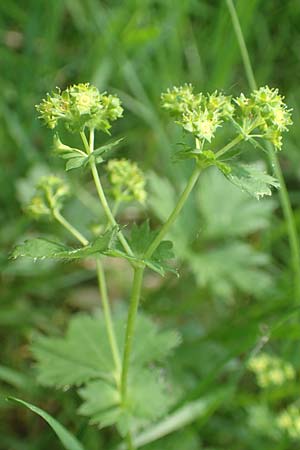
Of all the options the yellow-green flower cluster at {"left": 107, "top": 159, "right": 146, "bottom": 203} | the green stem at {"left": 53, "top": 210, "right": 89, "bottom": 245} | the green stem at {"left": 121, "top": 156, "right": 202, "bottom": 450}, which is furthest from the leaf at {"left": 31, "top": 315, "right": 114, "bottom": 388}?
the yellow-green flower cluster at {"left": 107, "top": 159, "right": 146, "bottom": 203}

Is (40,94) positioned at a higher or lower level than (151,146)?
higher

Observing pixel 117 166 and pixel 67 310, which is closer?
pixel 117 166

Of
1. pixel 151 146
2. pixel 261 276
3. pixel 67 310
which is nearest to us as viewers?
pixel 261 276

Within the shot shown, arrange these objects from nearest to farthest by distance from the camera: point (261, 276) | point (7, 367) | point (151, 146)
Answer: point (7, 367)
point (261, 276)
point (151, 146)

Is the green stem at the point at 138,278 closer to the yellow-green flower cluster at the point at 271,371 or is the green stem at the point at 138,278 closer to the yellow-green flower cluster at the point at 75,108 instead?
the yellow-green flower cluster at the point at 75,108

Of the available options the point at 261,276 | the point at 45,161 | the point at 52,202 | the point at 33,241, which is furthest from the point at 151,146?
the point at 33,241

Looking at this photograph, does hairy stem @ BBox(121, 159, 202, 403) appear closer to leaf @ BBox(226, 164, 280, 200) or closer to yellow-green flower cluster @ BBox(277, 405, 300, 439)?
leaf @ BBox(226, 164, 280, 200)

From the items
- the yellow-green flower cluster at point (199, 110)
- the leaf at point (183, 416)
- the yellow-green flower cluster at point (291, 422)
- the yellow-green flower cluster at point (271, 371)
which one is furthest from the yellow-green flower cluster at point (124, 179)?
the yellow-green flower cluster at point (291, 422)

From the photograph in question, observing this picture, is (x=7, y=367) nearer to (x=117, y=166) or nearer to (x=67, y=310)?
(x=67, y=310)
